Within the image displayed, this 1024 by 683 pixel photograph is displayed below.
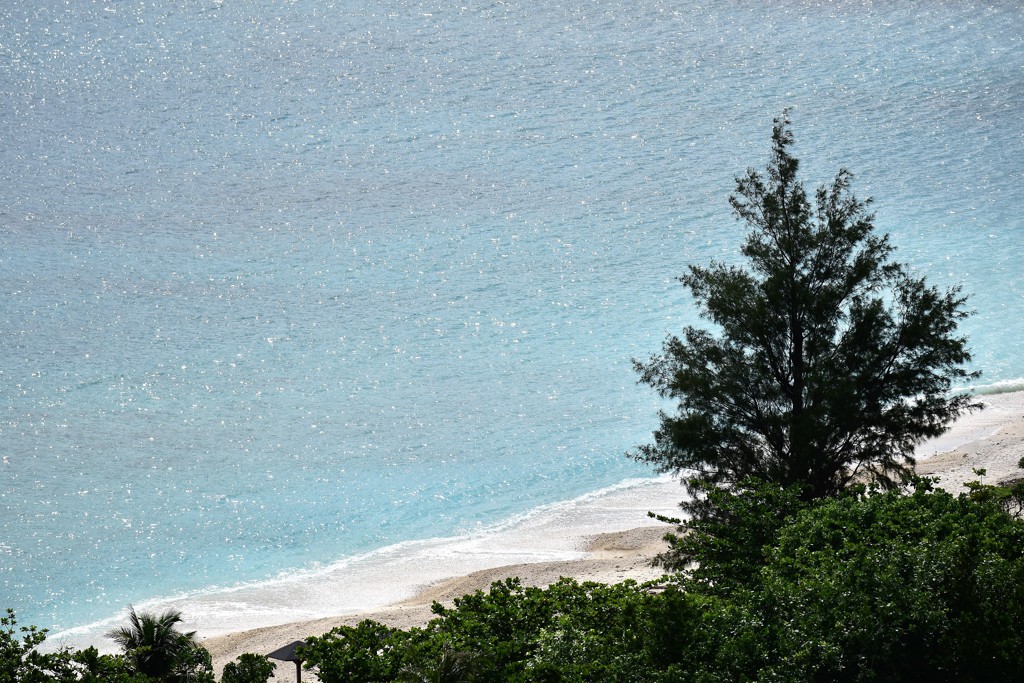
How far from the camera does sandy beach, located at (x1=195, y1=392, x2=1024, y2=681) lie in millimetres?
27141

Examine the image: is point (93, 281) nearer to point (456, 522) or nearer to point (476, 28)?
point (456, 522)

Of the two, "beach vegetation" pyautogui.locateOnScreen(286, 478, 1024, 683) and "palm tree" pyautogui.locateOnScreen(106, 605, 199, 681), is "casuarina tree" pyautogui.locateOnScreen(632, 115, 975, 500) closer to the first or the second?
"beach vegetation" pyautogui.locateOnScreen(286, 478, 1024, 683)

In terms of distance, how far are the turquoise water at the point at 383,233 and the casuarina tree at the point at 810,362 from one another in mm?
11623

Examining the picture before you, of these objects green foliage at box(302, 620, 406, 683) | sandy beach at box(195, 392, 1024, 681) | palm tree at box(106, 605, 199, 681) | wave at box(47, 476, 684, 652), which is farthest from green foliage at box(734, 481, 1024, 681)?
wave at box(47, 476, 684, 652)

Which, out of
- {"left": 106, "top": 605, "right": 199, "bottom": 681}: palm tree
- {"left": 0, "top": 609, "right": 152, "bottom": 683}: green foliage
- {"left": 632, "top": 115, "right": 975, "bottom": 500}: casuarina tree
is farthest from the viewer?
{"left": 632, "top": 115, "right": 975, "bottom": 500}: casuarina tree

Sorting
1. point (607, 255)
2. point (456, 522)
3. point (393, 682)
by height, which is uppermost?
point (607, 255)

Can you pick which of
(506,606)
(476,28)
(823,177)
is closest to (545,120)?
(476,28)

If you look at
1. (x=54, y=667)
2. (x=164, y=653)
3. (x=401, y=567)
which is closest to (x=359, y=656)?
(x=164, y=653)

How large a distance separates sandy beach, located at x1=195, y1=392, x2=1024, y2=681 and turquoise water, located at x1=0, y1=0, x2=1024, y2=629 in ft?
14.2

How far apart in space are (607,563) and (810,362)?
793 centimetres

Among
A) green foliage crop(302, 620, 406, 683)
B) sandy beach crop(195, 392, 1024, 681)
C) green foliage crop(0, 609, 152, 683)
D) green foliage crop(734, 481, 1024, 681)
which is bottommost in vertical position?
green foliage crop(734, 481, 1024, 681)

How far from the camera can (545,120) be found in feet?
223

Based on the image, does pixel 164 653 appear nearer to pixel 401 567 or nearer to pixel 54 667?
pixel 54 667

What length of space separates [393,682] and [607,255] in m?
39.3
